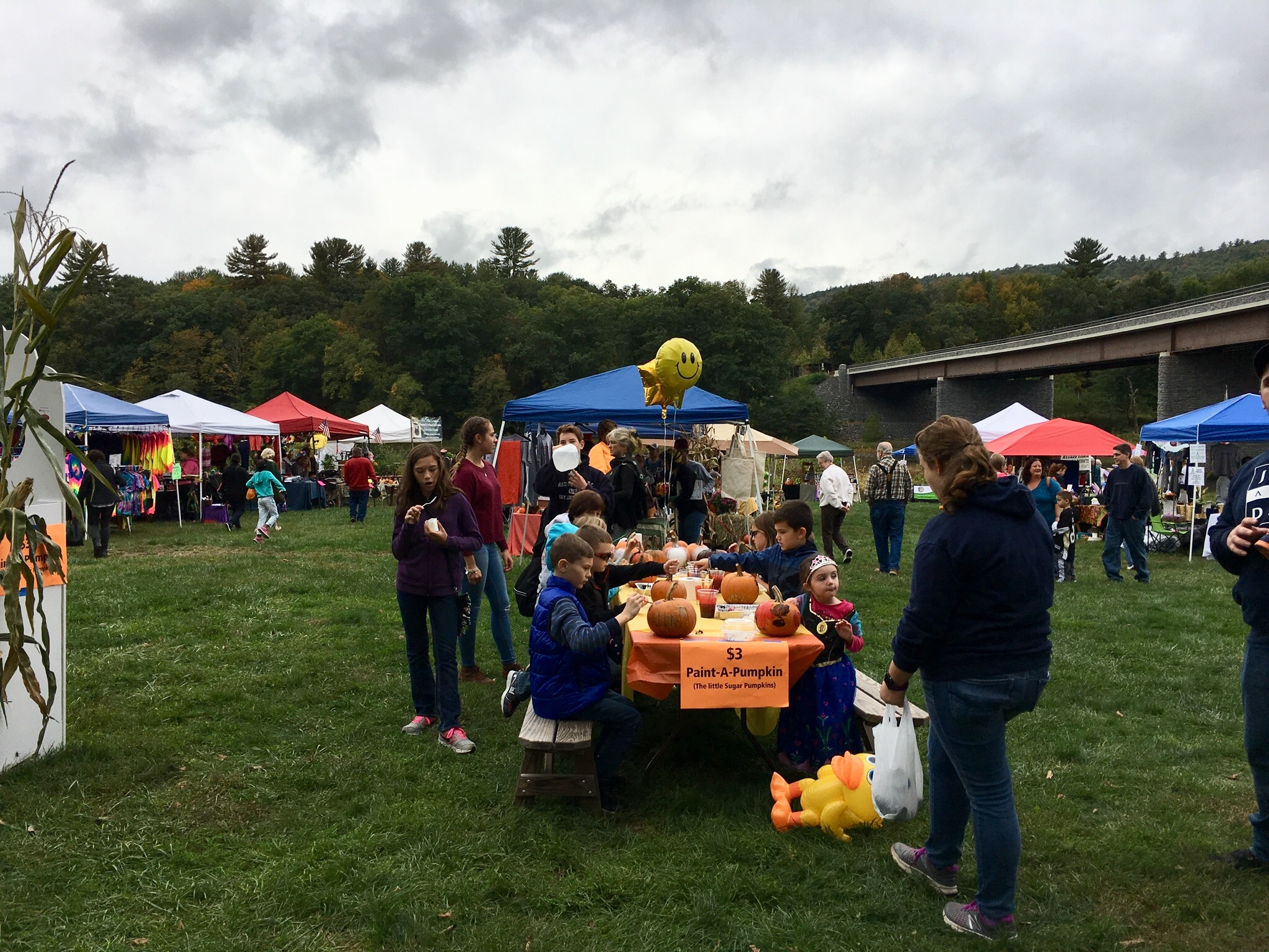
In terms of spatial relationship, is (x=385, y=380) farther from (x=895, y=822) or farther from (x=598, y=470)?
(x=895, y=822)

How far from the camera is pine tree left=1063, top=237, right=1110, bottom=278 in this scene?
9619cm

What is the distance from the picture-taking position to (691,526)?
34.6 feet

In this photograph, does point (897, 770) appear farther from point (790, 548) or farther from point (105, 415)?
point (105, 415)

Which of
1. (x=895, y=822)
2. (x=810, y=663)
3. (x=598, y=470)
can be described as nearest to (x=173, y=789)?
(x=810, y=663)

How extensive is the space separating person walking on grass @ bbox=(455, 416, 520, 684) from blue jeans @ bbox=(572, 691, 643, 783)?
5.34 feet

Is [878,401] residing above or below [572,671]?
above

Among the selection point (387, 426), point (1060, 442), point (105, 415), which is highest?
point (387, 426)

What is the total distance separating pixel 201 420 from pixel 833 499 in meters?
13.3

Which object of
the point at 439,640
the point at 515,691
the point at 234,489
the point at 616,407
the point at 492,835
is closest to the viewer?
the point at 492,835

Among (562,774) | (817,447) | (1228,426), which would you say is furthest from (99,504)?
(817,447)

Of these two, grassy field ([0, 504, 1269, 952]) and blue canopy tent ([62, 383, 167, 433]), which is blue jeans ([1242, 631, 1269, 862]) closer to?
grassy field ([0, 504, 1269, 952])

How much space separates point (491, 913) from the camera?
3230mm

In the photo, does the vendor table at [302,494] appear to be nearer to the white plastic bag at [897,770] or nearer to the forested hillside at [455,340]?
the white plastic bag at [897,770]

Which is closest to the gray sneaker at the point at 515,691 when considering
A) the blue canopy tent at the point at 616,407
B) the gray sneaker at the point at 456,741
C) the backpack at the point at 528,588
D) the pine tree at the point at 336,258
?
the gray sneaker at the point at 456,741
